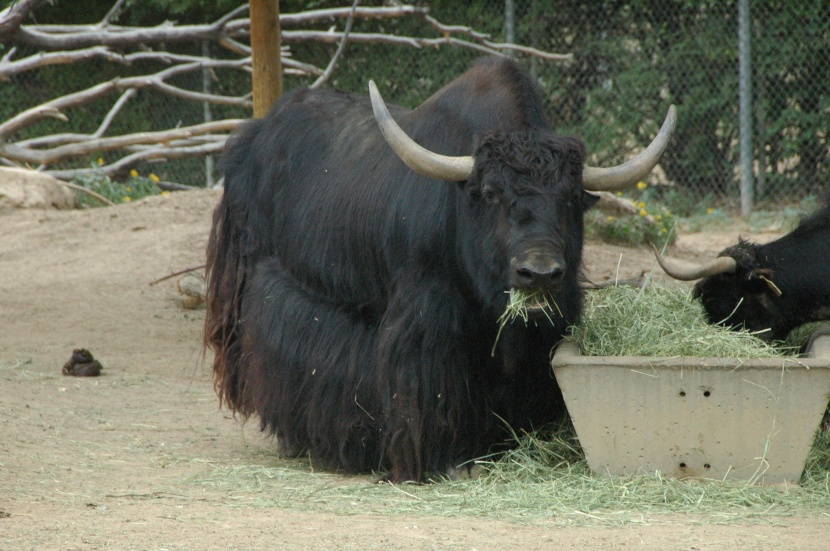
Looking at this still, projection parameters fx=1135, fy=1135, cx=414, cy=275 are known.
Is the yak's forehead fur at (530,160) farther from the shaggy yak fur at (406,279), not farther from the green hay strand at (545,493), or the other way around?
the green hay strand at (545,493)

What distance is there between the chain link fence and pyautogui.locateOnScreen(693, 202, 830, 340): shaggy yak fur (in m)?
7.00

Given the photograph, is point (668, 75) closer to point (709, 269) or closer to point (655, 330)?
point (709, 269)

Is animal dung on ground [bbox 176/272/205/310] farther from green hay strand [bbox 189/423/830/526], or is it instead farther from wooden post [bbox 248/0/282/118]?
green hay strand [bbox 189/423/830/526]

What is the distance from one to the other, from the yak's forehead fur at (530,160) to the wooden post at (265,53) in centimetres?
318

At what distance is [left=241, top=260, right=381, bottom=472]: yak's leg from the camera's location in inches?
194

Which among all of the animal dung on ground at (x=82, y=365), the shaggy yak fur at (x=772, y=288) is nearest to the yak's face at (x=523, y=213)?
the shaggy yak fur at (x=772, y=288)

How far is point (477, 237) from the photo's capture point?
4.37 m

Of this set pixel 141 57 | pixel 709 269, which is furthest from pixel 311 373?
pixel 141 57

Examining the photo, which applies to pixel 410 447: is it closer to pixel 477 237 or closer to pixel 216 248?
pixel 477 237

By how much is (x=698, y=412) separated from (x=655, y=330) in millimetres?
518

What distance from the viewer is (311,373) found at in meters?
5.10

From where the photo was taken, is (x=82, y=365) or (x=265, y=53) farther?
(x=265, y=53)

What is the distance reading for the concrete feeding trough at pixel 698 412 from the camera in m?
4.20

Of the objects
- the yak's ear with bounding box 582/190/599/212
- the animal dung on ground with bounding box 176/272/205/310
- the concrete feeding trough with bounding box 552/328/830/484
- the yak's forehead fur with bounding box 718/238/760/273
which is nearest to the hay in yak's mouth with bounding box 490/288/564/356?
the concrete feeding trough with bounding box 552/328/830/484
